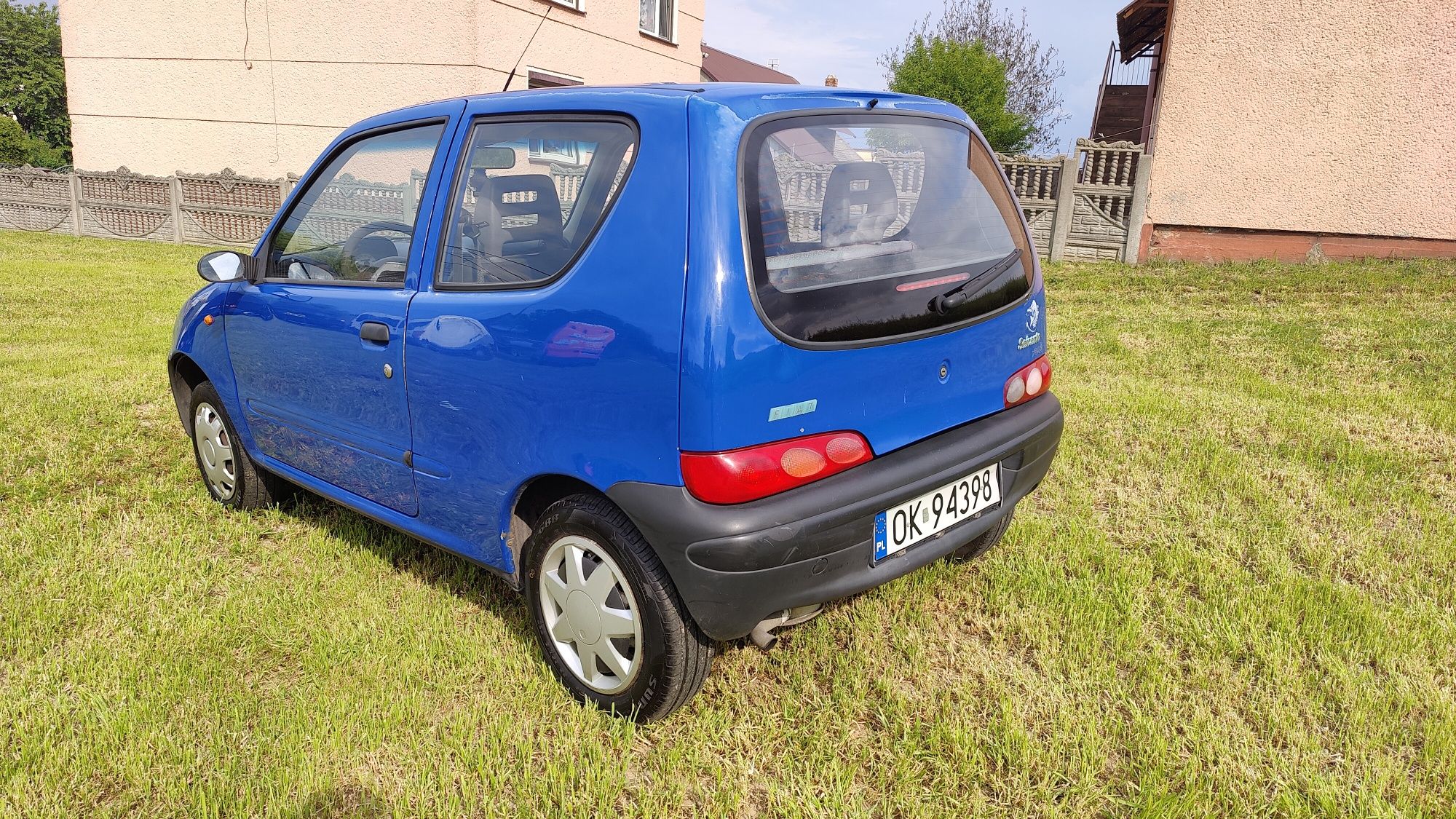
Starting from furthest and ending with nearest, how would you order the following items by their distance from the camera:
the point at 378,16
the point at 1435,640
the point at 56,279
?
the point at 378,16 → the point at 56,279 → the point at 1435,640

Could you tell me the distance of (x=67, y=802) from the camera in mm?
2215

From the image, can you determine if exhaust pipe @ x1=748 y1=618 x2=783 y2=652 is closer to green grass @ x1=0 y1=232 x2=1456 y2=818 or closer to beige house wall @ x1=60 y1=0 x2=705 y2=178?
green grass @ x1=0 y1=232 x2=1456 y2=818

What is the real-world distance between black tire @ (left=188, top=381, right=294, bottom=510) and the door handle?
1.33 meters

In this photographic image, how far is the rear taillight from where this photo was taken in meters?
2.98

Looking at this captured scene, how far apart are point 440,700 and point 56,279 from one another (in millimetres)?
10927

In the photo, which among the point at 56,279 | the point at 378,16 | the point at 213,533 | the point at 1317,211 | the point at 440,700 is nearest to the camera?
the point at 440,700

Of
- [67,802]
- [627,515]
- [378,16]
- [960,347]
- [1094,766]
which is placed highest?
[378,16]

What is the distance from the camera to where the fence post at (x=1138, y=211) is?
1191 centimetres

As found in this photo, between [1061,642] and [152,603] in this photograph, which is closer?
[1061,642]

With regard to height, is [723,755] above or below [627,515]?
below

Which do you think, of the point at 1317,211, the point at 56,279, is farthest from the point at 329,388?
the point at 1317,211

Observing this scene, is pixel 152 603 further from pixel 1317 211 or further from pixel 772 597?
pixel 1317 211

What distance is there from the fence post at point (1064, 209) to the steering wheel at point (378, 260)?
431 inches

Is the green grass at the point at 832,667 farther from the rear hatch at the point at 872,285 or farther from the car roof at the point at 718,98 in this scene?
the car roof at the point at 718,98
